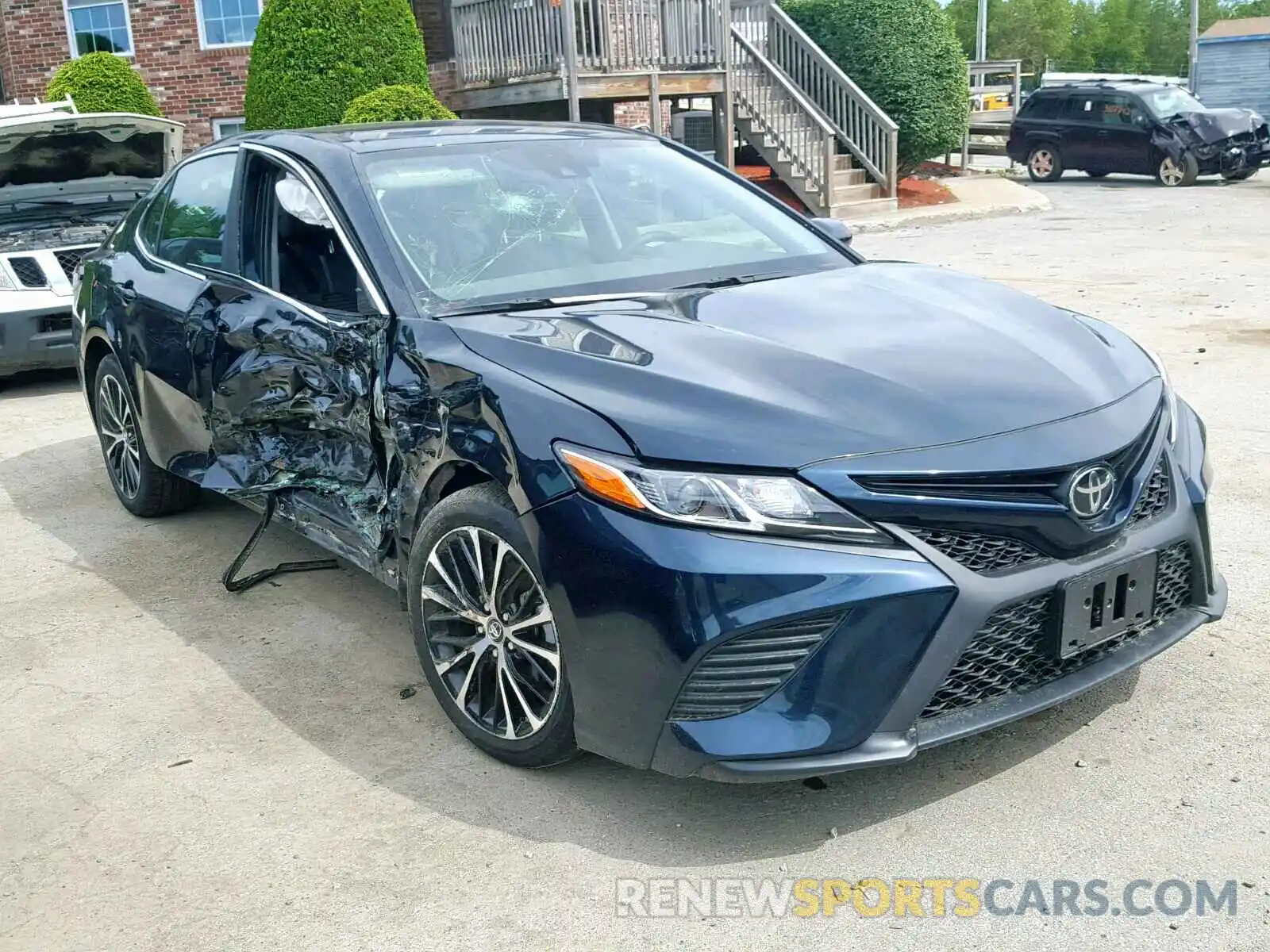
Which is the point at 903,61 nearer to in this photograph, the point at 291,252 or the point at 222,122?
the point at 222,122

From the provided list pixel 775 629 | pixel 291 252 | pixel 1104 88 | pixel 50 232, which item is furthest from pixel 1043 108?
pixel 775 629

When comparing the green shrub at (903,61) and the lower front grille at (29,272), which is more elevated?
the green shrub at (903,61)

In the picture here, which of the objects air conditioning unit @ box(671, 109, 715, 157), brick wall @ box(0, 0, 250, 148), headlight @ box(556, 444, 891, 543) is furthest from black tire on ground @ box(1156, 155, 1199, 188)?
headlight @ box(556, 444, 891, 543)

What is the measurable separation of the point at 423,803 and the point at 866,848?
112cm

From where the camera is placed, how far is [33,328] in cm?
853

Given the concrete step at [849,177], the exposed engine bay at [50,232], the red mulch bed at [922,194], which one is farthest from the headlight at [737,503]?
the red mulch bed at [922,194]

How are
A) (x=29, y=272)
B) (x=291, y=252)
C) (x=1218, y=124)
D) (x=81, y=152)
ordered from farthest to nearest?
1. (x=1218, y=124)
2. (x=81, y=152)
3. (x=29, y=272)
4. (x=291, y=252)

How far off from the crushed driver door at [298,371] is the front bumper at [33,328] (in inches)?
167

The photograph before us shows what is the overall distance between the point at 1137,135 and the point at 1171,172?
913 mm

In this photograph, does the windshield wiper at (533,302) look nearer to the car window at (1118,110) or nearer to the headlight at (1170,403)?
the headlight at (1170,403)

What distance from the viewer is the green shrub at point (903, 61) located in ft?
65.3

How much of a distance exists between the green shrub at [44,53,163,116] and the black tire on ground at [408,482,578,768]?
17.5 m

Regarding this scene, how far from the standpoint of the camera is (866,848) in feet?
10.2

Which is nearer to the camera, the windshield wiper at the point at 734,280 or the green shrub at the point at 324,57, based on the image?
the windshield wiper at the point at 734,280
